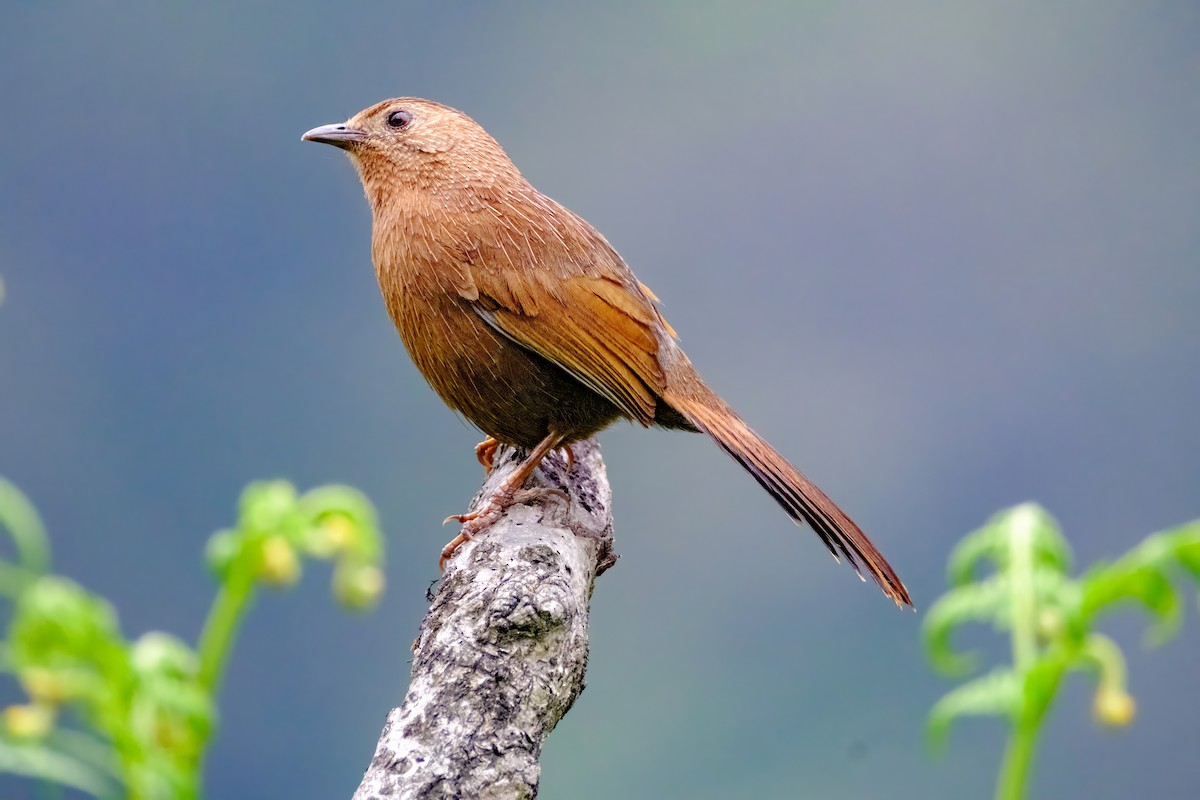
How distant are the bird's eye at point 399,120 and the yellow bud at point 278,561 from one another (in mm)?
1221

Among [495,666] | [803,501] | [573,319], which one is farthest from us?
[573,319]

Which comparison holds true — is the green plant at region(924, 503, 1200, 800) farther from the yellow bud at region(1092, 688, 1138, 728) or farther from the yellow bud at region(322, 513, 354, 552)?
the yellow bud at region(322, 513, 354, 552)

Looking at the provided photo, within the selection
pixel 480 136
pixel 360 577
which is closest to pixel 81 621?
pixel 360 577

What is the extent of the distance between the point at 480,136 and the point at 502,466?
88 centimetres

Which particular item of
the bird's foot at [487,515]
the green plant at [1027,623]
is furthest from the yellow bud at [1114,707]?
the bird's foot at [487,515]

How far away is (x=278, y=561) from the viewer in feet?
12.2

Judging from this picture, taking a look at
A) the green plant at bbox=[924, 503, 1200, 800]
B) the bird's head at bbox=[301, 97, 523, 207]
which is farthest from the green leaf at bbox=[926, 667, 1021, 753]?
the bird's head at bbox=[301, 97, 523, 207]

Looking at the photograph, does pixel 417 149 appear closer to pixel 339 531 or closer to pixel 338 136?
pixel 338 136

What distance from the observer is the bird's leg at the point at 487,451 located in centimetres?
364

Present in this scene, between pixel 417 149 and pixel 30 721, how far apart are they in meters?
1.96

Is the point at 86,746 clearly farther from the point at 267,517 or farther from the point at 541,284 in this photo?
the point at 541,284

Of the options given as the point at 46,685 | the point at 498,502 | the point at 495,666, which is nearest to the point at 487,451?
the point at 498,502

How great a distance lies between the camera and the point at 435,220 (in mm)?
3113

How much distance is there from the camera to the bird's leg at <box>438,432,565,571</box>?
9.75 ft
